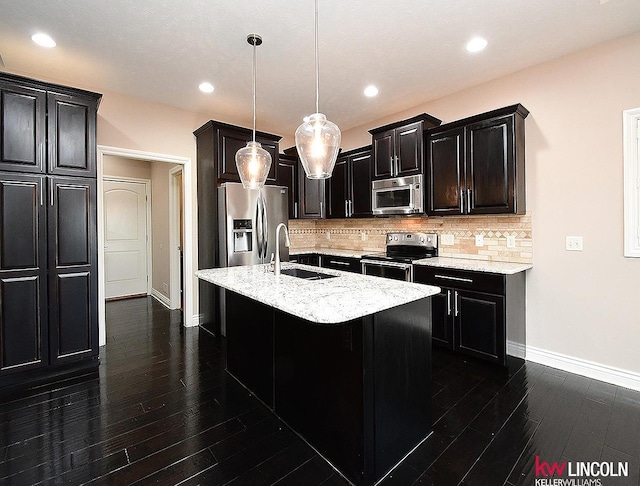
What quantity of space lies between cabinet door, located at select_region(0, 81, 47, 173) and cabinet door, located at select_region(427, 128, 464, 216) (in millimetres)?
3744

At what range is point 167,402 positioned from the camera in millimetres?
2428

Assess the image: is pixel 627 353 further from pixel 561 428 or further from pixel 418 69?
pixel 418 69

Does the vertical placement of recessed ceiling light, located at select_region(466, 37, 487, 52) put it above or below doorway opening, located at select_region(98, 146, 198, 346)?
above

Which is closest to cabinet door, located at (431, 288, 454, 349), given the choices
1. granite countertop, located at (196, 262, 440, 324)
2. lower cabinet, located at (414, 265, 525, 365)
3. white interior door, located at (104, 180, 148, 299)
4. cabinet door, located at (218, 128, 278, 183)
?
lower cabinet, located at (414, 265, 525, 365)

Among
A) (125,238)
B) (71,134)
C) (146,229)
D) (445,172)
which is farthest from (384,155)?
(125,238)

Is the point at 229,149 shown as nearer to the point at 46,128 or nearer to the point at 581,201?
the point at 46,128

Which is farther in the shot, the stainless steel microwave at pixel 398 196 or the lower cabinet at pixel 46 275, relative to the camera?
the stainless steel microwave at pixel 398 196

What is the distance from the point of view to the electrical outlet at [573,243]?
9.45ft

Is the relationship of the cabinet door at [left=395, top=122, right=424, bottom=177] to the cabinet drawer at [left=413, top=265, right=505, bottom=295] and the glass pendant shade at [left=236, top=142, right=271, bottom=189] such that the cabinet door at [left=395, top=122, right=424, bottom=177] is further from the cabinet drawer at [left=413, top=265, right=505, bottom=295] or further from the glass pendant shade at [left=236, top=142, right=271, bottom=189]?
the glass pendant shade at [left=236, top=142, right=271, bottom=189]

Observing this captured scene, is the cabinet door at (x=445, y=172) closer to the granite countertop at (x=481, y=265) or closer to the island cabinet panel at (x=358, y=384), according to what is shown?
the granite countertop at (x=481, y=265)

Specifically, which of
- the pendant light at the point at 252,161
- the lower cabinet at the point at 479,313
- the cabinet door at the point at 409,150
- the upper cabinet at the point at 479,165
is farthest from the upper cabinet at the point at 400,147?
the pendant light at the point at 252,161

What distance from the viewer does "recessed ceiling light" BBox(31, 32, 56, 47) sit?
259cm

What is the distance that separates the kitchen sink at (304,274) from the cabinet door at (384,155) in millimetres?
1960

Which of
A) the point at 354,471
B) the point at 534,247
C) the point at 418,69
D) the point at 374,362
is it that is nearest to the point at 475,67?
the point at 418,69
